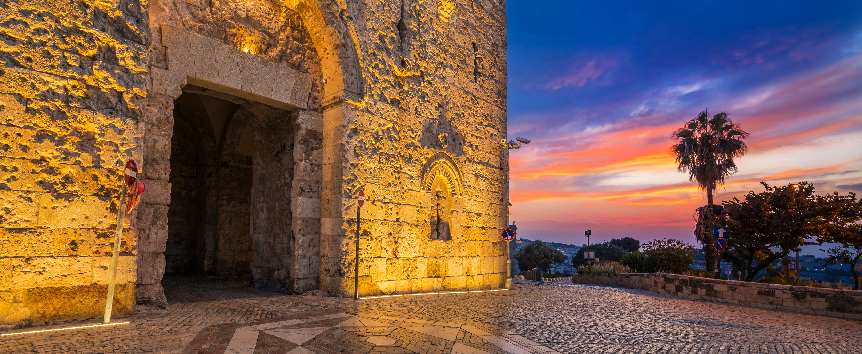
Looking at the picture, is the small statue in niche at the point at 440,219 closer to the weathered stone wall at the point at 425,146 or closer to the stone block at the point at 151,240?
the weathered stone wall at the point at 425,146

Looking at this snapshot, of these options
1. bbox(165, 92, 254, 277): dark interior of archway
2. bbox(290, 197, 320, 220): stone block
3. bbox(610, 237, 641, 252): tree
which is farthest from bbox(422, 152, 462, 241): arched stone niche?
bbox(610, 237, 641, 252): tree

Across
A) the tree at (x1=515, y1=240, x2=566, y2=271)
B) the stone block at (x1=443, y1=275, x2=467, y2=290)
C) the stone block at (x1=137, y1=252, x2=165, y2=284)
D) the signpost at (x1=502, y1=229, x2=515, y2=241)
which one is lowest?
the tree at (x1=515, y1=240, x2=566, y2=271)

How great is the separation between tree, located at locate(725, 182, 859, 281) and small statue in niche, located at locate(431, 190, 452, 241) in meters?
10.4

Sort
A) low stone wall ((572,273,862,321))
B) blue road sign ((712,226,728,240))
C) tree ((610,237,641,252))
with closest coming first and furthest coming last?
low stone wall ((572,273,862,321)) → blue road sign ((712,226,728,240)) → tree ((610,237,641,252))

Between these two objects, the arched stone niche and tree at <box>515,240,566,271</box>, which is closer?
the arched stone niche

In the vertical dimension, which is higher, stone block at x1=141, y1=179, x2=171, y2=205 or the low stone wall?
stone block at x1=141, y1=179, x2=171, y2=205

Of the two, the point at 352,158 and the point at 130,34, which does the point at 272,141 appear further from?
the point at 130,34

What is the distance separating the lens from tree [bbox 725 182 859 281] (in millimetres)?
13047

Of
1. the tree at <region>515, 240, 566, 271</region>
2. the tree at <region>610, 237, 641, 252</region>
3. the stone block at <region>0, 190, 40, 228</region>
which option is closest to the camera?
the stone block at <region>0, 190, 40, 228</region>

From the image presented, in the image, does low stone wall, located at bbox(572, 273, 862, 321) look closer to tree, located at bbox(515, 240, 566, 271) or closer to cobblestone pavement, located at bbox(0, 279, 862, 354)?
cobblestone pavement, located at bbox(0, 279, 862, 354)

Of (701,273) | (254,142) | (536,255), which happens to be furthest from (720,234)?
(536,255)

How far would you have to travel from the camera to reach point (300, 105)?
28.4 feet

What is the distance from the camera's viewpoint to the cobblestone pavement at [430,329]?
445cm

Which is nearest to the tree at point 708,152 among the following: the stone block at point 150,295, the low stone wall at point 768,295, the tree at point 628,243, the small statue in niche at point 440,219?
the low stone wall at point 768,295
